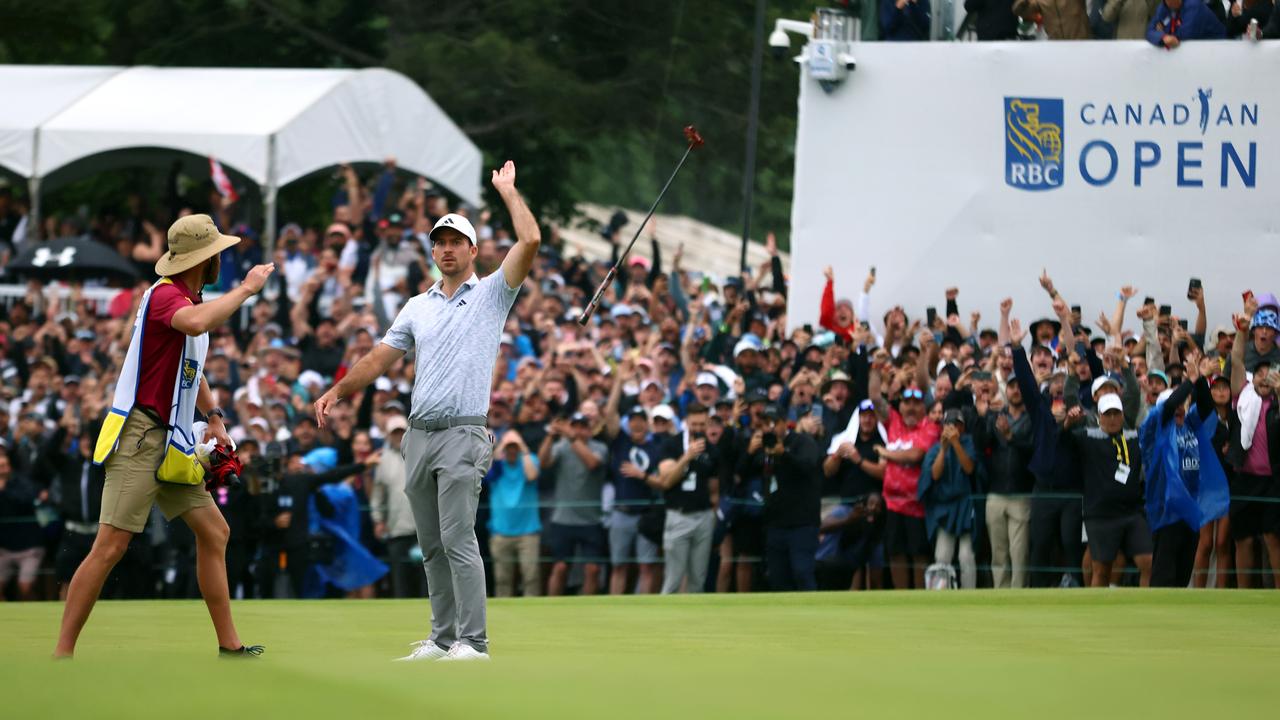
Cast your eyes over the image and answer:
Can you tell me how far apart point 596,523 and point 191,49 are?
24.5 meters

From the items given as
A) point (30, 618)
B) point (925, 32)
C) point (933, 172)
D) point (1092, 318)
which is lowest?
point (30, 618)

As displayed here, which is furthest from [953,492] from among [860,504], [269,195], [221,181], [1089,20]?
[221,181]

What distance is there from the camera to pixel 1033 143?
19062 mm

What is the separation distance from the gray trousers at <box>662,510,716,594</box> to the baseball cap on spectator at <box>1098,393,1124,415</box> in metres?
3.40

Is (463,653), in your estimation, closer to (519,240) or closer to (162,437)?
(162,437)

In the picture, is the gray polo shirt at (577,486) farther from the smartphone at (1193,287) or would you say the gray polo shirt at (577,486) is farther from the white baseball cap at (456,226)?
the white baseball cap at (456,226)

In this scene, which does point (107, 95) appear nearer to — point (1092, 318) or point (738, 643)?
point (1092, 318)

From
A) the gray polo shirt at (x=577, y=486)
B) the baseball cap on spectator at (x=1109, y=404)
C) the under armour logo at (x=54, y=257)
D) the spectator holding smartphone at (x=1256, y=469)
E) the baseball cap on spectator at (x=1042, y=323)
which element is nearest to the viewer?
the spectator holding smartphone at (x=1256, y=469)

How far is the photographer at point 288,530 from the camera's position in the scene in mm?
15695

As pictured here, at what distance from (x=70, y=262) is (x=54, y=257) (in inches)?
11.6

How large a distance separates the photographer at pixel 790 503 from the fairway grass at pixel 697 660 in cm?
210

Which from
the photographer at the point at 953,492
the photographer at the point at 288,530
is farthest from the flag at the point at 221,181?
the photographer at the point at 953,492

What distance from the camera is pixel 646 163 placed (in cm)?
6384

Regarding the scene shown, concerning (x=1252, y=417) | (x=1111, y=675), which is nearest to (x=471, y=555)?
(x=1111, y=675)
